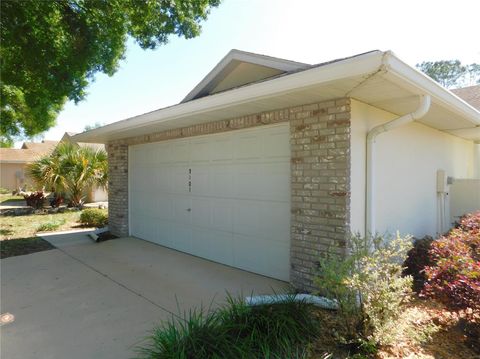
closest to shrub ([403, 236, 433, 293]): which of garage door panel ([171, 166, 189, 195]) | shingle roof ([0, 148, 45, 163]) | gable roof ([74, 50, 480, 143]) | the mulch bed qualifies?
gable roof ([74, 50, 480, 143])

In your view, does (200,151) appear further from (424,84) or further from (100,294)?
(424,84)

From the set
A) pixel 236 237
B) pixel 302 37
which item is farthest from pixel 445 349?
pixel 302 37

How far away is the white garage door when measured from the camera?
506 centimetres

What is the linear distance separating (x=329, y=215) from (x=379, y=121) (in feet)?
6.04

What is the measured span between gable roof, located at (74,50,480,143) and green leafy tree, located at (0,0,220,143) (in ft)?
10.9

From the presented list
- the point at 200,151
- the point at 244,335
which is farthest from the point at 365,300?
the point at 200,151

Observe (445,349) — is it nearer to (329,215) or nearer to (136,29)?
(329,215)

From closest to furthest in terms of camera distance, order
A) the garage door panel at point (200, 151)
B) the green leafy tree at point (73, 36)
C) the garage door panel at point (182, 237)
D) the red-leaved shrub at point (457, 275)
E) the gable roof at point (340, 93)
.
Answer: the gable roof at point (340, 93) → the red-leaved shrub at point (457, 275) → the garage door panel at point (200, 151) → the garage door panel at point (182, 237) → the green leafy tree at point (73, 36)

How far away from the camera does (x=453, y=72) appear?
34219 mm

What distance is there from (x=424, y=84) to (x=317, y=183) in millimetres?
1790

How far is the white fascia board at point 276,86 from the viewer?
2947mm

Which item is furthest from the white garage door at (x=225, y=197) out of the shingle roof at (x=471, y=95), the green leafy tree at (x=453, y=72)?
the green leafy tree at (x=453, y=72)

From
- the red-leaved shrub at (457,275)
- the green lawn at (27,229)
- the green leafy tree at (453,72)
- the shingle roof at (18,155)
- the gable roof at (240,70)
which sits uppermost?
the green leafy tree at (453,72)

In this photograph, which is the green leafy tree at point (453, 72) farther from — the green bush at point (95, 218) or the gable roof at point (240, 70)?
the green bush at point (95, 218)
